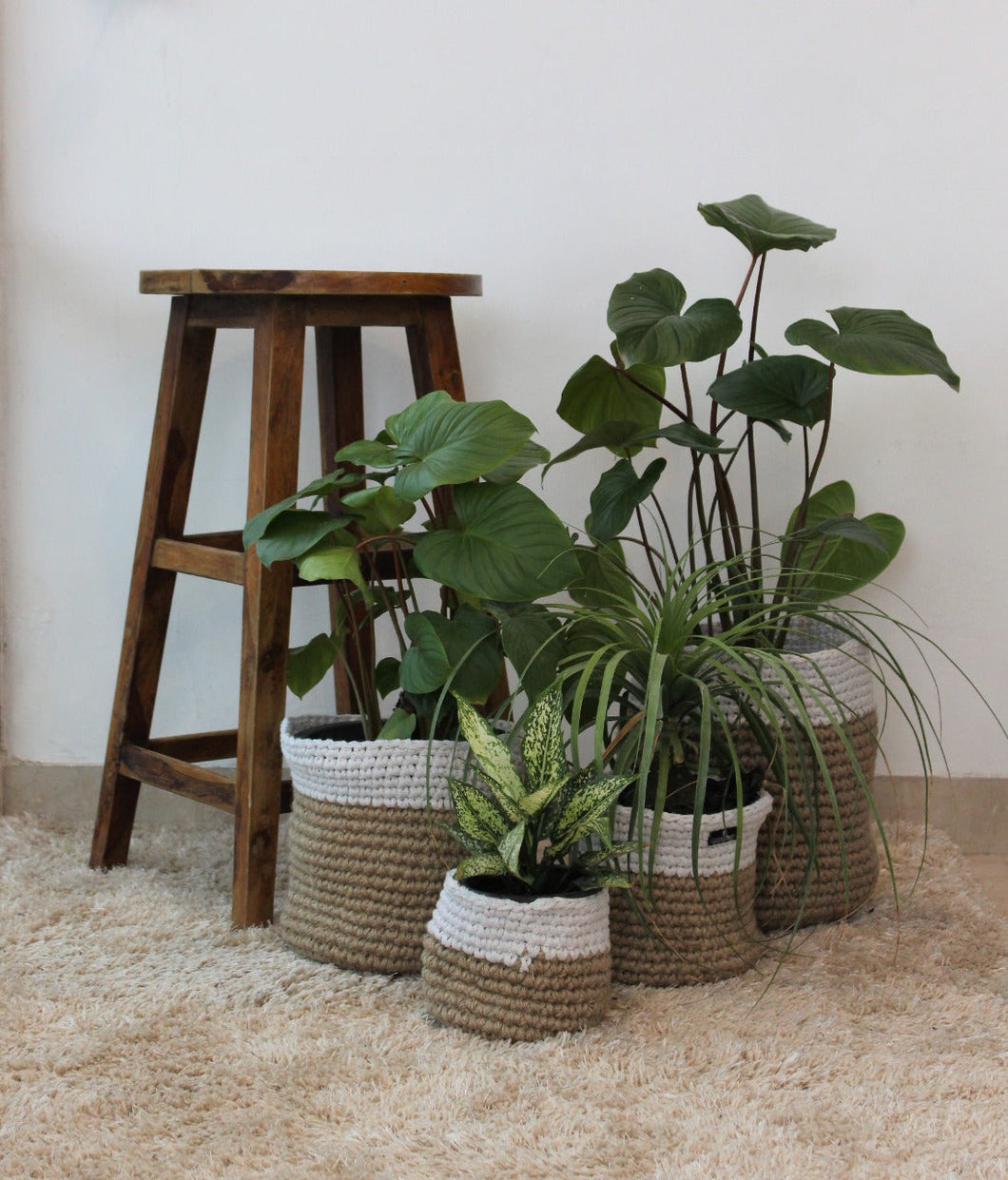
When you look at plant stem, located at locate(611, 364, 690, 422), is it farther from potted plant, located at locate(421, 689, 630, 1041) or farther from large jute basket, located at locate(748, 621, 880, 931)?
potted plant, located at locate(421, 689, 630, 1041)

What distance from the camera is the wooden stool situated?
1435mm

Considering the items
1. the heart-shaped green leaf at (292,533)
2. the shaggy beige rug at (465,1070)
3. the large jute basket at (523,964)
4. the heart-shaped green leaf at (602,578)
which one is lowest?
the shaggy beige rug at (465,1070)

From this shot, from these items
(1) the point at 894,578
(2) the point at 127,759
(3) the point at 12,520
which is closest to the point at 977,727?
(1) the point at 894,578

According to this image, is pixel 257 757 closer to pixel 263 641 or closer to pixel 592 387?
pixel 263 641

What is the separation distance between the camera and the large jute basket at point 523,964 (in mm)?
1176

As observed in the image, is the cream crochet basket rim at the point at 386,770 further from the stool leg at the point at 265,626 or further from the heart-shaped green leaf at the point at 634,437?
the heart-shaped green leaf at the point at 634,437

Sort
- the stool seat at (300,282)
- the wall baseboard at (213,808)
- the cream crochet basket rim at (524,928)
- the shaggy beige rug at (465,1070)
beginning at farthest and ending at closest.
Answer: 1. the wall baseboard at (213,808)
2. the stool seat at (300,282)
3. the cream crochet basket rim at (524,928)
4. the shaggy beige rug at (465,1070)

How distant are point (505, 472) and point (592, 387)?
11.5 inches

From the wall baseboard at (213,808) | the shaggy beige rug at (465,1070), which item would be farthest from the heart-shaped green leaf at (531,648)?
the wall baseboard at (213,808)

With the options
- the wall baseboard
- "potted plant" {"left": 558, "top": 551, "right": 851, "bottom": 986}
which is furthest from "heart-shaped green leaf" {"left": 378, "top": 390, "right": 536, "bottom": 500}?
the wall baseboard

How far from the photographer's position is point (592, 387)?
5.31ft

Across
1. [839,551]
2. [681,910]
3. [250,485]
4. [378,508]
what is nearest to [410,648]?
[378,508]

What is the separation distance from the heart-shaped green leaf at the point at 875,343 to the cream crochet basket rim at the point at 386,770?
23.0 inches

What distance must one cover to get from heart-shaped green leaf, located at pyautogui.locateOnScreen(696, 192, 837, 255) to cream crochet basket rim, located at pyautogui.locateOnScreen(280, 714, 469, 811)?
0.67 meters
